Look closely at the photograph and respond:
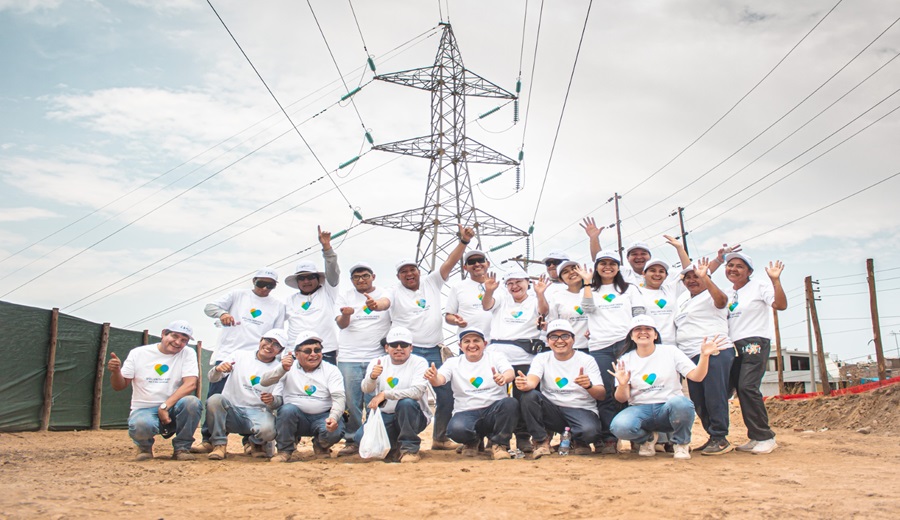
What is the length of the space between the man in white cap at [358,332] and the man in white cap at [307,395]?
329mm

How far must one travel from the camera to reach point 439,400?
814 centimetres

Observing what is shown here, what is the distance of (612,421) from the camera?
281 inches

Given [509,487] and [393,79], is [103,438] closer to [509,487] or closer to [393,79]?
[509,487]

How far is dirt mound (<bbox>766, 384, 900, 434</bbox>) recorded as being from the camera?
528 inches

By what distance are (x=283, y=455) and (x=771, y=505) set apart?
5097mm

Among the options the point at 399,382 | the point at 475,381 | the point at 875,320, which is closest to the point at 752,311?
the point at 475,381

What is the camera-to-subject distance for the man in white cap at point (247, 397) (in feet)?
25.5

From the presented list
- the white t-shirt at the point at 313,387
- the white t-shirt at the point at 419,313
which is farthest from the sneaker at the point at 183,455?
the white t-shirt at the point at 419,313

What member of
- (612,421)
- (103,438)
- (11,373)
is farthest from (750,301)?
(11,373)

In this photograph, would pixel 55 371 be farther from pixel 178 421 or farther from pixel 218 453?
pixel 218 453

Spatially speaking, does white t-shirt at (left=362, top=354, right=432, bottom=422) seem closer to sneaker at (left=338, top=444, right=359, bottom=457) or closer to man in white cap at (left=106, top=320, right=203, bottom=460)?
sneaker at (left=338, top=444, right=359, bottom=457)

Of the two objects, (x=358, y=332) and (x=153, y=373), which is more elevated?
(x=358, y=332)

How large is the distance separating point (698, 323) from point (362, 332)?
400 cm

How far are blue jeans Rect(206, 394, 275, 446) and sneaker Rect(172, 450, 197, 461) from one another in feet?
0.89
